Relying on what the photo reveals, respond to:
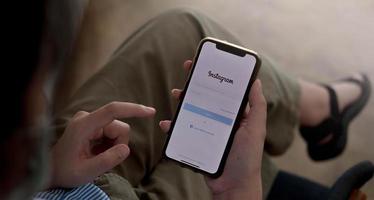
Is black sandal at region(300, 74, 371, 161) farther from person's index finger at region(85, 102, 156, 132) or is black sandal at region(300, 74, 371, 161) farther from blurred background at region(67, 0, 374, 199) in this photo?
person's index finger at region(85, 102, 156, 132)

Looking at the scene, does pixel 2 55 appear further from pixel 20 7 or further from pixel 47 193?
pixel 47 193

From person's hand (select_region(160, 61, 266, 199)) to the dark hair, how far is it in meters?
0.41

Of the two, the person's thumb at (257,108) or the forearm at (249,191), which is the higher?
the person's thumb at (257,108)

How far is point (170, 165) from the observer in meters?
0.86

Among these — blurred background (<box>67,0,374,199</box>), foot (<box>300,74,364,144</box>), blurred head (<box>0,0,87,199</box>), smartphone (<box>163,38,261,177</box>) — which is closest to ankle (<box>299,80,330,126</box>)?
foot (<box>300,74,364,144</box>)

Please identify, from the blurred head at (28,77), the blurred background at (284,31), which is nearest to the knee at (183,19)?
the blurred background at (284,31)

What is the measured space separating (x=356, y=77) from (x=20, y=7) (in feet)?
3.38

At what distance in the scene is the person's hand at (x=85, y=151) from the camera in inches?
26.9

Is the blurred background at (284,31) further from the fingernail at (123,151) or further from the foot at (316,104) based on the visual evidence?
the fingernail at (123,151)

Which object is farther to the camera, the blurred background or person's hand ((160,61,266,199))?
the blurred background

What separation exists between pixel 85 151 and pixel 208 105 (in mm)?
162

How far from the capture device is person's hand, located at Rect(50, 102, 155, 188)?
68 centimetres

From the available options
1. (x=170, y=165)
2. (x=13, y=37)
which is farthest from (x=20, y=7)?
(x=170, y=165)

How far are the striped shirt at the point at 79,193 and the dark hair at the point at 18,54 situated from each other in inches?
14.6
